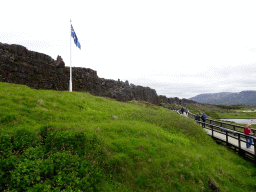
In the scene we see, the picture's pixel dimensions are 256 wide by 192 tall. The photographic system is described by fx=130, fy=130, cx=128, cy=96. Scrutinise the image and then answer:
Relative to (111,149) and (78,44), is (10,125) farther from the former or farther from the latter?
(78,44)

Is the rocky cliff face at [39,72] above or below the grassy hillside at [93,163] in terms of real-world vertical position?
above

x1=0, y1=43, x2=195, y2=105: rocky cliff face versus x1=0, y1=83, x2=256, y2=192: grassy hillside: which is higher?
x1=0, y1=43, x2=195, y2=105: rocky cliff face

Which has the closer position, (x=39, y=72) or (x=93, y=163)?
(x=93, y=163)

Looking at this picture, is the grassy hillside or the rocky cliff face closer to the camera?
the grassy hillside

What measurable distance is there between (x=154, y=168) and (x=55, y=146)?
17.2ft

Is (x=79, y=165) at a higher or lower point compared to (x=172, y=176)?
higher

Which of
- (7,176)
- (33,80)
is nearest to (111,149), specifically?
(7,176)

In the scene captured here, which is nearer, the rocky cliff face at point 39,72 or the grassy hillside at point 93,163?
the grassy hillside at point 93,163

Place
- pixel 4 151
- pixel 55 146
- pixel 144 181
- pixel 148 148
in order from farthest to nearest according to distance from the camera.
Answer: pixel 148 148
pixel 55 146
pixel 144 181
pixel 4 151

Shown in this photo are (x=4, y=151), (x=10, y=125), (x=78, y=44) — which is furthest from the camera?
(x=78, y=44)

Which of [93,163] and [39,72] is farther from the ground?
[39,72]

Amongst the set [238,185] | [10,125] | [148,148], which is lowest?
[238,185]

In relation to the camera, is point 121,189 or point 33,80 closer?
point 121,189

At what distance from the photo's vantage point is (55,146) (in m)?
6.60
